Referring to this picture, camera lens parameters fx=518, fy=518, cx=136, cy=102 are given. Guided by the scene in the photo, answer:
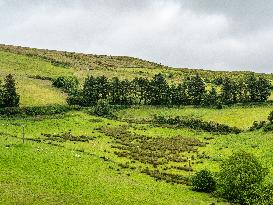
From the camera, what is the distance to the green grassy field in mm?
76562

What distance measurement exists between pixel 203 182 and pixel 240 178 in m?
6.53

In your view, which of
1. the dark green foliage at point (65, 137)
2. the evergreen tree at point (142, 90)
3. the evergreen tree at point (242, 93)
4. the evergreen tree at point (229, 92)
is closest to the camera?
the dark green foliage at point (65, 137)

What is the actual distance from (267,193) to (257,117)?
75357 millimetres

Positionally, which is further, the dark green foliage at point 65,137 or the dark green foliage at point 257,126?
the dark green foliage at point 257,126

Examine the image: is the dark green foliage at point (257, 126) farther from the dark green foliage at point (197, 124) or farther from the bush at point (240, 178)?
the bush at point (240, 178)

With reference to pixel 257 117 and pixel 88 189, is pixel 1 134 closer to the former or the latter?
pixel 88 189

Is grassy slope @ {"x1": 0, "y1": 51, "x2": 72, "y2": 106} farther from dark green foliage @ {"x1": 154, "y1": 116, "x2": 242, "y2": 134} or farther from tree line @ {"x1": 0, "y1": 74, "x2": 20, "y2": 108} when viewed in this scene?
dark green foliage @ {"x1": 154, "y1": 116, "x2": 242, "y2": 134}

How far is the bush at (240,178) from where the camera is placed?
8138 cm

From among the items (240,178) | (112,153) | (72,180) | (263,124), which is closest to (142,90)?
(263,124)

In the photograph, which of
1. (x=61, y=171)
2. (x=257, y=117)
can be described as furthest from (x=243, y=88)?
(x=61, y=171)

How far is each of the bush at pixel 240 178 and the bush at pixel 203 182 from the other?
6.14ft

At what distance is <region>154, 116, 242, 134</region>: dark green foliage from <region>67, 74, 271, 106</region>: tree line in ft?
65.6

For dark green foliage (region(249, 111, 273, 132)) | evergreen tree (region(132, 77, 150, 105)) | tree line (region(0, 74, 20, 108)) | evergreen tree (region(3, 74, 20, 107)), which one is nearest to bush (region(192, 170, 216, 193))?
dark green foliage (region(249, 111, 273, 132))

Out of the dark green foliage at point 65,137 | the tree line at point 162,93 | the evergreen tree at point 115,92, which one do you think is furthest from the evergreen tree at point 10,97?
the evergreen tree at point 115,92
